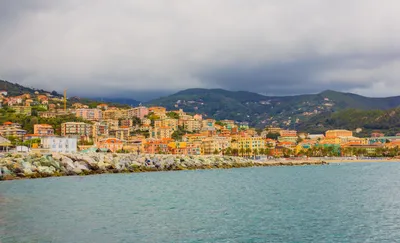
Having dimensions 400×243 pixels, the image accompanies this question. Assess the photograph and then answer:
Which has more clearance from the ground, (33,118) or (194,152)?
(33,118)

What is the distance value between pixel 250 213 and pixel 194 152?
9598cm

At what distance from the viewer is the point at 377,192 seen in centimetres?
3584

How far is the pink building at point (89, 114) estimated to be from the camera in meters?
161

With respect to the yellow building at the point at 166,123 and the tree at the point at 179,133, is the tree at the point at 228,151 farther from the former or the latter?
the yellow building at the point at 166,123

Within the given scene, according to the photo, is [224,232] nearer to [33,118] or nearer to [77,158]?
[77,158]

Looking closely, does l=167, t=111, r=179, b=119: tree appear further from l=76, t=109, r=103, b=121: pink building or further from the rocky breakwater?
the rocky breakwater

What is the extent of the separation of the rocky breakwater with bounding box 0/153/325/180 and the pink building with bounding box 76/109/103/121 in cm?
8612

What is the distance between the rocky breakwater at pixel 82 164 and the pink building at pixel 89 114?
86.1m

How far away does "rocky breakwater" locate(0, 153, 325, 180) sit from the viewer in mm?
49969

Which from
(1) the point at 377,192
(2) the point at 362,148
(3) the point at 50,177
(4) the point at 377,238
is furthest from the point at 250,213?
(2) the point at 362,148

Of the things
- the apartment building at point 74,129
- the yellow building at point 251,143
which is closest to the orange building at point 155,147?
the apartment building at point 74,129

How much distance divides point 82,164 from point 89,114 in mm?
109141

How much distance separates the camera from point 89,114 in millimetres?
165375

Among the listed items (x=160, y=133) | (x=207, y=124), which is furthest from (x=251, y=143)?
(x=207, y=124)
